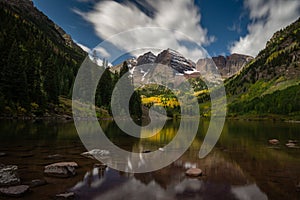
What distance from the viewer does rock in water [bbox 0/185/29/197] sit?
9.07 m

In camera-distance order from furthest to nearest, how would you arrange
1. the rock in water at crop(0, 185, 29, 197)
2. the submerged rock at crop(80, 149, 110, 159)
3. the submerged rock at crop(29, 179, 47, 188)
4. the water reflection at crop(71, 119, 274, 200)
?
the submerged rock at crop(80, 149, 110, 159) → the submerged rock at crop(29, 179, 47, 188) → the water reflection at crop(71, 119, 274, 200) → the rock in water at crop(0, 185, 29, 197)

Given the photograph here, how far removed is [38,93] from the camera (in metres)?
63.7

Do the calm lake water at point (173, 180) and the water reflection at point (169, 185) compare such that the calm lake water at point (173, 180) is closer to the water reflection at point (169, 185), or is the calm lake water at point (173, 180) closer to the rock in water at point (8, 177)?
the water reflection at point (169, 185)

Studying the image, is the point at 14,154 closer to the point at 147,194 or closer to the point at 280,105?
the point at 147,194

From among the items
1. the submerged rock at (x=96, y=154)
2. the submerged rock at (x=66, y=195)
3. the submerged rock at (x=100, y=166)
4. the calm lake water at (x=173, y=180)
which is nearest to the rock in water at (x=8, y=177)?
the calm lake water at (x=173, y=180)

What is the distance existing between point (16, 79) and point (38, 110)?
1006cm

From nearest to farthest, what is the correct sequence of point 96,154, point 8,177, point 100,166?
point 8,177
point 100,166
point 96,154

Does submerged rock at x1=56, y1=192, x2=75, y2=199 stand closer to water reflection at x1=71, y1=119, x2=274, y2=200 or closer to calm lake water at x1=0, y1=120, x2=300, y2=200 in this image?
calm lake water at x1=0, y1=120, x2=300, y2=200

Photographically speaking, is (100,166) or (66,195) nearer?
(66,195)

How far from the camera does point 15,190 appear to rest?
9.37 m

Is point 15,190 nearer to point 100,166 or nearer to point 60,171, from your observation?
point 60,171

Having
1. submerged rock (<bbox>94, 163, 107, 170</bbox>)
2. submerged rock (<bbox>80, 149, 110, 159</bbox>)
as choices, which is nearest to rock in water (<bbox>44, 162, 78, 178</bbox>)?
submerged rock (<bbox>94, 163, 107, 170</bbox>)

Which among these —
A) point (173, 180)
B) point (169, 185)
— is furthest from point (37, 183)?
point (173, 180)

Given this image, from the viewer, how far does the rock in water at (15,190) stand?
9.07 metres
